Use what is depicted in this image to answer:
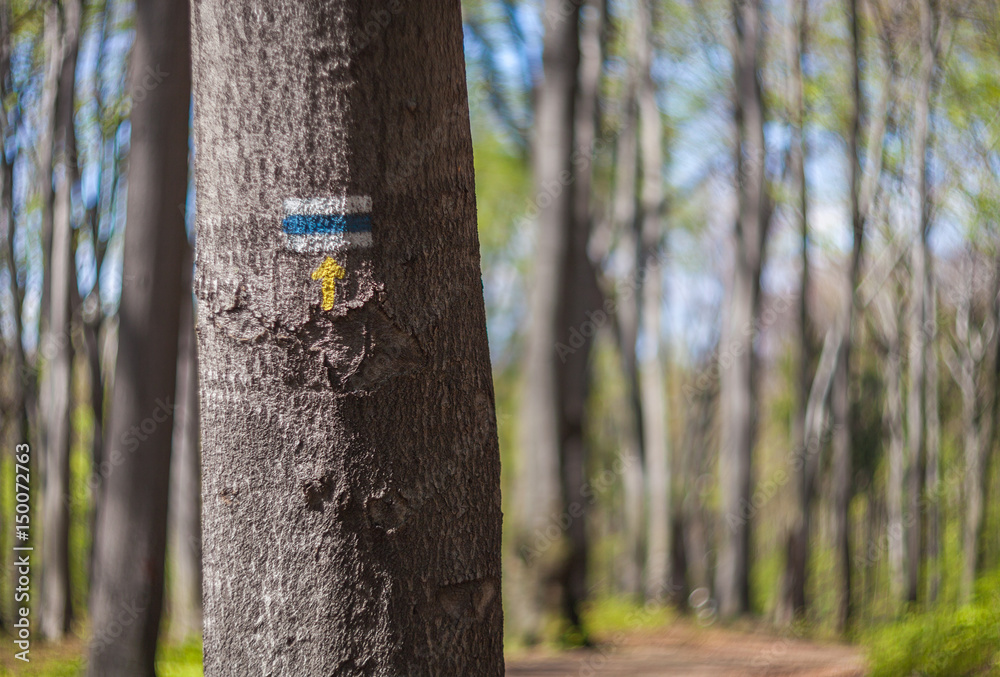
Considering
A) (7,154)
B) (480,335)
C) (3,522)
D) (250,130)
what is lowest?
(3,522)

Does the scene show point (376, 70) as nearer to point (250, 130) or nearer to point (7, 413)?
point (250, 130)

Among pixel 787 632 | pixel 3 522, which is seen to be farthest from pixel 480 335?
pixel 3 522

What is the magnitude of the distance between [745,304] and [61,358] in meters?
9.45

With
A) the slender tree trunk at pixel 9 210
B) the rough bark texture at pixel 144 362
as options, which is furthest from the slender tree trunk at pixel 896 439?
the slender tree trunk at pixel 9 210

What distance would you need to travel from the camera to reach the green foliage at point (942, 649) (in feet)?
16.3

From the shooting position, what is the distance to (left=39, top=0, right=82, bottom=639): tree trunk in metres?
9.31

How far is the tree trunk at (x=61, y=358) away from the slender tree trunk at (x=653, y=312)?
324 inches

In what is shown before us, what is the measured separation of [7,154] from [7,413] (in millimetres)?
5125

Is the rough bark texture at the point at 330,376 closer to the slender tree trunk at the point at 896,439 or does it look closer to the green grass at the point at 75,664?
the green grass at the point at 75,664

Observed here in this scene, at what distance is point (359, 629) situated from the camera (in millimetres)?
1379

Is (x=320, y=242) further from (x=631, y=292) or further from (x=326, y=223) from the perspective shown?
(x=631, y=292)

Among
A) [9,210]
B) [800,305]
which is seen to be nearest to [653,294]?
[800,305]

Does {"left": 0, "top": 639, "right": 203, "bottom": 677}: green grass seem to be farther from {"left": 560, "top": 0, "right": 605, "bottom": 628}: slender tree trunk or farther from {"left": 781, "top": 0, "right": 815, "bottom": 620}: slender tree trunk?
{"left": 781, "top": 0, "right": 815, "bottom": 620}: slender tree trunk

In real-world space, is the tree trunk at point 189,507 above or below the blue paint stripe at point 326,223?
below
